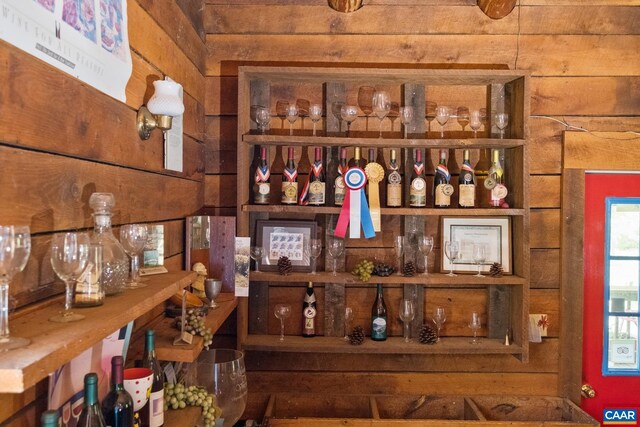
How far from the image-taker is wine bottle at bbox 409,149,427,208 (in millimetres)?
2467

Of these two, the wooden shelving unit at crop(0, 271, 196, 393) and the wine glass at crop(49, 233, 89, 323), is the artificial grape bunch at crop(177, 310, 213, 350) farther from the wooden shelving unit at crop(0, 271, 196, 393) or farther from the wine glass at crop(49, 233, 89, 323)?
the wine glass at crop(49, 233, 89, 323)

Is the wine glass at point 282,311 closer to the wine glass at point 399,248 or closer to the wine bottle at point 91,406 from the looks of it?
the wine glass at point 399,248

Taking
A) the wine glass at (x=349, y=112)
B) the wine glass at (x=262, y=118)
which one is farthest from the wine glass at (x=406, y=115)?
the wine glass at (x=262, y=118)

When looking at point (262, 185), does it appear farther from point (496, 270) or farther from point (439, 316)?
point (496, 270)

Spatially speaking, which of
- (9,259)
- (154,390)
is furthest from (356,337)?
(9,259)

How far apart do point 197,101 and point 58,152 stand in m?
1.34

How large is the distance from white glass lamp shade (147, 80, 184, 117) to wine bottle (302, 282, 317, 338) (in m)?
1.17

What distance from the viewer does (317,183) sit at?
2463 millimetres

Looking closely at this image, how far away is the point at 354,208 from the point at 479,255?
612mm

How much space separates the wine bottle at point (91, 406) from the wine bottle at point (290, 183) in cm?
147

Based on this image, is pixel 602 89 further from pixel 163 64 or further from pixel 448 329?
pixel 163 64

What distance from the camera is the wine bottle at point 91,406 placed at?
102cm

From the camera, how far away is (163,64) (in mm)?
1938

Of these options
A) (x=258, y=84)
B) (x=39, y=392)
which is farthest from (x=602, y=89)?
(x=39, y=392)
